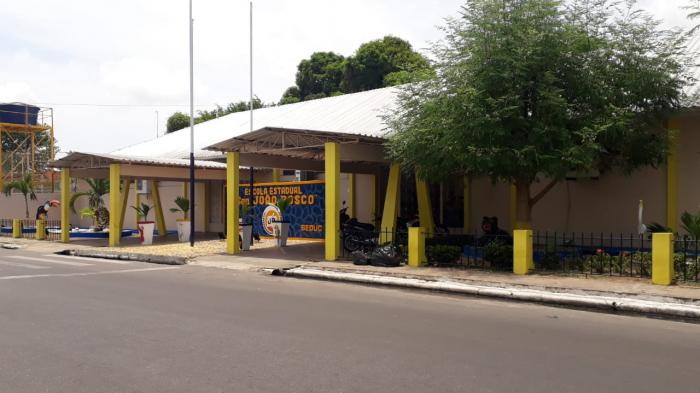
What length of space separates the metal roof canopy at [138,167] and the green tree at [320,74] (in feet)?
81.2

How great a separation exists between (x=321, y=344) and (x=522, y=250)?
7252 millimetres

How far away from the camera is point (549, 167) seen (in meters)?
12.9

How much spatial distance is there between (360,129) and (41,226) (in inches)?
631

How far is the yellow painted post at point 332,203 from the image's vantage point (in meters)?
16.4

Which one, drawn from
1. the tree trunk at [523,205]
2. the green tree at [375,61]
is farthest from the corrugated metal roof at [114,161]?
the green tree at [375,61]

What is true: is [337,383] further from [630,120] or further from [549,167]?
[630,120]

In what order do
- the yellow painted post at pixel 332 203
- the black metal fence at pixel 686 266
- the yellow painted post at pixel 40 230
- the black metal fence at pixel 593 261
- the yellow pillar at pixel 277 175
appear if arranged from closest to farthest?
the black metal fence at pixel 686 266, the black metal fence at pixel 593 261, the yellow painted post at pixel 332 203, the yellow pillar at pixel 277 175, the yellow painted post at pixel 40 230

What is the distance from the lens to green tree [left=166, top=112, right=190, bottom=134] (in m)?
51.6

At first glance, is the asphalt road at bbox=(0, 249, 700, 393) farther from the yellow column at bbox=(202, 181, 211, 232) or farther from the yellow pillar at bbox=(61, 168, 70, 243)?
the yellow column at bbox=(202, 181, 211, 232)

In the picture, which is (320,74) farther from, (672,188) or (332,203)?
(672,188)

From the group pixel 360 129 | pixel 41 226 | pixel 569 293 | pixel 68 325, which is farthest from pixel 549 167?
pixel 41 226

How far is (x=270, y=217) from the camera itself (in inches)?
901

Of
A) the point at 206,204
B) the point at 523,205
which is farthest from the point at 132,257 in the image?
the point at 523,205

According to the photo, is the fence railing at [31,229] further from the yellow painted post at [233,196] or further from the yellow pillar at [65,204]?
the yellow painted post at [233,196]
